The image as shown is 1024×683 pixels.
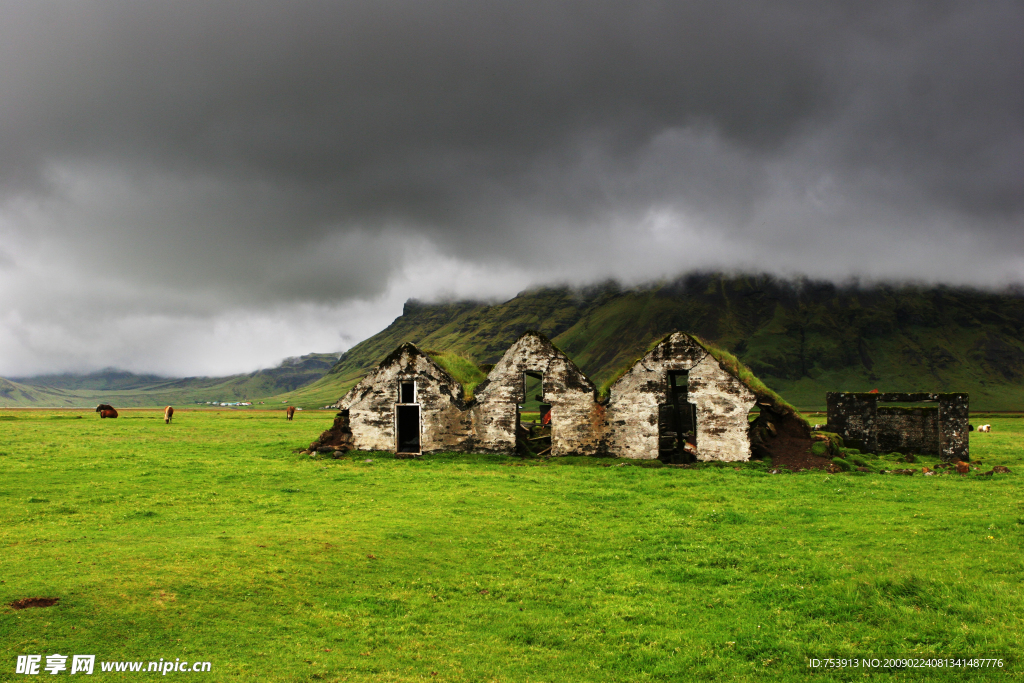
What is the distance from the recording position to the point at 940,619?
30.0ft

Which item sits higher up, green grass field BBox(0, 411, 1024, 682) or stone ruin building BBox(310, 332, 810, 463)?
stone ruin building BBox(310, 332, 810, 463)

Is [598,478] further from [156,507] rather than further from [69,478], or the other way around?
[69,478]

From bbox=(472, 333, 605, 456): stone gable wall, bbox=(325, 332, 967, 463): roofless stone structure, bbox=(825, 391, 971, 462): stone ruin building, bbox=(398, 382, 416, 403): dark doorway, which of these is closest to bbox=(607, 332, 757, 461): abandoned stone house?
bbox=(325, 332, 967, 463): roofless stone structure

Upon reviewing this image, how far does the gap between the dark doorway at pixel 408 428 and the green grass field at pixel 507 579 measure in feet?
45.1

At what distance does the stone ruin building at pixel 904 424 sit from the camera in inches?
1153

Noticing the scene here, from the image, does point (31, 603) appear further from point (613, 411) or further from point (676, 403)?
point (676, 403)

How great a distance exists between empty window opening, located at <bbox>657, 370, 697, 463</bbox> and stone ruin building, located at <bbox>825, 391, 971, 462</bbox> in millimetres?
7989

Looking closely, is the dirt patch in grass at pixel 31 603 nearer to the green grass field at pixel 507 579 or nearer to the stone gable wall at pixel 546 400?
the green grass field at pixel 507 579

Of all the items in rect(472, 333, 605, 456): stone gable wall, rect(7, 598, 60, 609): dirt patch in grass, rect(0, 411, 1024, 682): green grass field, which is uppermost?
rect(472, 333, 605, 456): stone gable wall

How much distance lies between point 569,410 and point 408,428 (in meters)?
11.6

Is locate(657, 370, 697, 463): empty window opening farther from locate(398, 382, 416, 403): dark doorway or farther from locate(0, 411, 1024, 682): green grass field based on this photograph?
locate(398, 382, 416, 403): dark doorway

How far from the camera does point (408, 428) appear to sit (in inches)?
1416

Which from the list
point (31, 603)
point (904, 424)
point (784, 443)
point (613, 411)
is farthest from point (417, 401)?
point (904, 424)

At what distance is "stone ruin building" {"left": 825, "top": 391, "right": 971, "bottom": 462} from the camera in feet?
96.1
